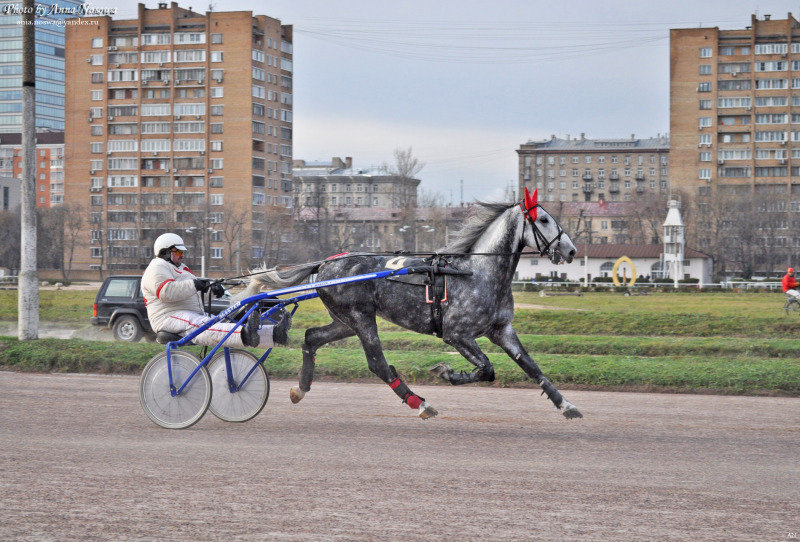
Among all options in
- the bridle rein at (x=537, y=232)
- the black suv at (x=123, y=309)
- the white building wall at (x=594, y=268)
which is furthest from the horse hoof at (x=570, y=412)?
the white building wall at (x=594, y=268)

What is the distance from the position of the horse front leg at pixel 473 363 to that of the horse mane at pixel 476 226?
1.11 metres

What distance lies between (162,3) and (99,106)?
13590mm

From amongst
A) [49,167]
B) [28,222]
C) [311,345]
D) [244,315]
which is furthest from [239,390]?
[49,167]

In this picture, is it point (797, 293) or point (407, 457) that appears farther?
point (797, 293)

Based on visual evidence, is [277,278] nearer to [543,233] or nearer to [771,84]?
[543,233]

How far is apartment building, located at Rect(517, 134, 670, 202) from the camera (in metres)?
163

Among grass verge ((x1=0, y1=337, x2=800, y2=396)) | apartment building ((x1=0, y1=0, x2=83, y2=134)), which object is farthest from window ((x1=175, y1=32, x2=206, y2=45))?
grass verge ((x1=0, y1=337, x2=800, y2=396))

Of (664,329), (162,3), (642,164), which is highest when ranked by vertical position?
(162,3)

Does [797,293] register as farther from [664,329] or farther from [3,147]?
[3,147]

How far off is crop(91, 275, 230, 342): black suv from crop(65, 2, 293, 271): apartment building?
76.2m

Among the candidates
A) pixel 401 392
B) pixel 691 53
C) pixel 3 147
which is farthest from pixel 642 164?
pixel 401 392

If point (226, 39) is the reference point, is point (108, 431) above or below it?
below

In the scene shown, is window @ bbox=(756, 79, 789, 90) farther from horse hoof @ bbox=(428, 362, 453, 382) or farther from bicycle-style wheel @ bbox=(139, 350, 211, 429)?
bicycle-style wheel @ bbox=(139, 350, 211, 429)

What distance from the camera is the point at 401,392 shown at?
9406 mm
